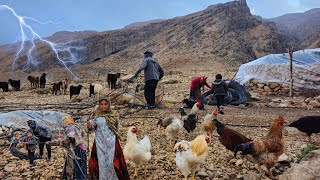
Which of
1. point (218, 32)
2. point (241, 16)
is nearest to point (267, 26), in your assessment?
point (241, 16)

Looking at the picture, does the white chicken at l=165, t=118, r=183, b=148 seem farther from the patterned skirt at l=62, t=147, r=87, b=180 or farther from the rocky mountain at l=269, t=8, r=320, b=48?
the rocky mountain at l=269, t=8, r=320, b=48

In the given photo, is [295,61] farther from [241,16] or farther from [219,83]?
[241,16]

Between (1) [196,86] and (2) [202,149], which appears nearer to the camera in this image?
(2) [202,149]

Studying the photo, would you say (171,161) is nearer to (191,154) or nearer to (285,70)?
(191,154)

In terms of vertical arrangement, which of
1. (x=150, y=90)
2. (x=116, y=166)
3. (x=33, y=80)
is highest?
(x=150, y=90)

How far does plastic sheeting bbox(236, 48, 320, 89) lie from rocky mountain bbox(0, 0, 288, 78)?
16.2 m

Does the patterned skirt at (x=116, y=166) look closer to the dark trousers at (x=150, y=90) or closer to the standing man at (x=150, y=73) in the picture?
the standing man at (x=150, y=73)

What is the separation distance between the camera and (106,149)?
4.59 metres

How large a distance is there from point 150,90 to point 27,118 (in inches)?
152

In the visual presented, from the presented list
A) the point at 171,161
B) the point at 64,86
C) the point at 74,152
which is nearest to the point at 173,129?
the point at 171,161

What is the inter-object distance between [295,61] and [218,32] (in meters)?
25.9

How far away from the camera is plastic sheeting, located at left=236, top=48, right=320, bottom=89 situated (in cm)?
1548

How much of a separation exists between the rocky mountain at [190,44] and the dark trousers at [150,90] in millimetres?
22986

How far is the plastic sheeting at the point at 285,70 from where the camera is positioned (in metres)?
15.5
